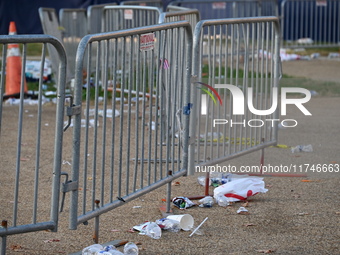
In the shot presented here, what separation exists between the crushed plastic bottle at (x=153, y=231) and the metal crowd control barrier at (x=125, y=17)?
641cm

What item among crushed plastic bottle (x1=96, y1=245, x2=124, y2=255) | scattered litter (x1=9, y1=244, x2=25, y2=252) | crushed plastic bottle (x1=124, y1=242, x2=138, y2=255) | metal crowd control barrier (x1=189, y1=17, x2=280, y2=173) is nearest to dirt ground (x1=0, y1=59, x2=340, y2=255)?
scattered litter (x1=9, y1=244, x2=25, y2=252)

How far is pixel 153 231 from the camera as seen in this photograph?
5.29 m

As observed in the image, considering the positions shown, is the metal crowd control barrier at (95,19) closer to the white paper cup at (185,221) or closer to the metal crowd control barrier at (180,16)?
the metal crowd control barrier at (180,16)

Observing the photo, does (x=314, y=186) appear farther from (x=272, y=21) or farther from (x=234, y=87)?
(x=272, y=21)

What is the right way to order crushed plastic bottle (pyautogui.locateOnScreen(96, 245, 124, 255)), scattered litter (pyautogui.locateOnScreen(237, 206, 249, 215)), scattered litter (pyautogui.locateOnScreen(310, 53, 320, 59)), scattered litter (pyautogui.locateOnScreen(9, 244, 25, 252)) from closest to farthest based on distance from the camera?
crushed plastic bottle (pyautogui.locateOnScreen(96, 245, 124, 255)) < scattered litter (pyautogui.locateOnScreen(9, 244, 25, 252)) < scattered litter (pyautogui.locateOnScreen(237, 206, 249, 215)) < scattered litter (pyautogui.locateOnScreen(310, 53, 320, 59))

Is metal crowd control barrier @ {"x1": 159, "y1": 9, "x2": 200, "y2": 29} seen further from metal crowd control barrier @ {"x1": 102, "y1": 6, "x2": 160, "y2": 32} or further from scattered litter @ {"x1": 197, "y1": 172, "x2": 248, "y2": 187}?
metal crowd control barrier @ {"x1": 102, "y1": 6, "x2": 160, "y2": 32}

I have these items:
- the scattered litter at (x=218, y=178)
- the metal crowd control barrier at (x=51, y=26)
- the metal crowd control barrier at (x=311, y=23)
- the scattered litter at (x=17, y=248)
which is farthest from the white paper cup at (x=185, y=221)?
the metal crowd control barrier at (x=311, y=23)

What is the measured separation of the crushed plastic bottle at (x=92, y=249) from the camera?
4.71 m

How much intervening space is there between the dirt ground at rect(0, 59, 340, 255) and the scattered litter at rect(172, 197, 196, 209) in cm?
6

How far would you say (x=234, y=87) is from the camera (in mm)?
6992

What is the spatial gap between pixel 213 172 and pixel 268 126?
78 centimetres

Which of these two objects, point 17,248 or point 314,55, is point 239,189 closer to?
point 17,248

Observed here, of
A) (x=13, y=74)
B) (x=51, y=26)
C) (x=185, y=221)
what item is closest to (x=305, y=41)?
(x=51, y=26)

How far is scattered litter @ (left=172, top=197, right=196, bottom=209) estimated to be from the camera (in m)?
6.09
